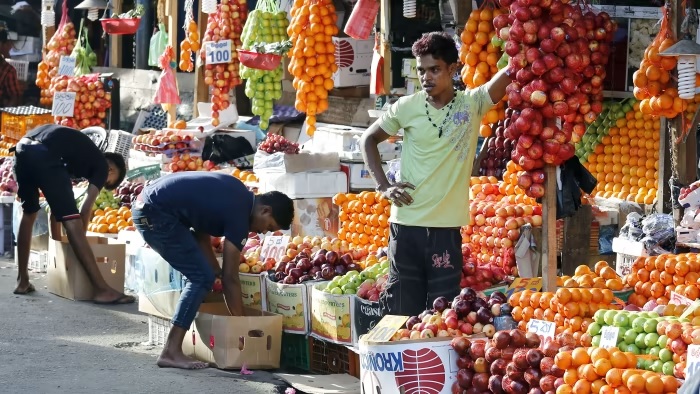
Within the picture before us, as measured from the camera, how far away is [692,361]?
4574 millimetres

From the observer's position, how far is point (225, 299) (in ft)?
24.3

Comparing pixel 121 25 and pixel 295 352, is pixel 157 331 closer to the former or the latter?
pixel 295 352

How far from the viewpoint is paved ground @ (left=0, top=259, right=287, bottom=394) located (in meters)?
7.01

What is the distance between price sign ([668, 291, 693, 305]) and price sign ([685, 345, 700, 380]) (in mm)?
1543

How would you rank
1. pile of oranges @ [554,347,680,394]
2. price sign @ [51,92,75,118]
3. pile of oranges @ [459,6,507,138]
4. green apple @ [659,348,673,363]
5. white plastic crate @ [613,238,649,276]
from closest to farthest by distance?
pile of oranges @ [554,347,680,394] → green apple @ [659,348,673,363] → pile of oranges @ [459,6,507,138] → white plastic crate @ [613,238,649,276] → price sign @ [51,92,75,118]

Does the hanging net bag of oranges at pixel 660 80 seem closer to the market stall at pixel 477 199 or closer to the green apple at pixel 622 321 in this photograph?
the market stall at pixel 477 199

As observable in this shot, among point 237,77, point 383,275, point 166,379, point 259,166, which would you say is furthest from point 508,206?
point 237,77

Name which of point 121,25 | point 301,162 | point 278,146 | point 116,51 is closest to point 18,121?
point 121,25

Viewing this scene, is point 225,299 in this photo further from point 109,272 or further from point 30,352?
point 109,272

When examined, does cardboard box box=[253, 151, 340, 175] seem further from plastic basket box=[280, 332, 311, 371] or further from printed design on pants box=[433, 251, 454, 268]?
printed design on pants box=[433, 251, 454, 268]

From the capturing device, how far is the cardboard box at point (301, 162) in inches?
395

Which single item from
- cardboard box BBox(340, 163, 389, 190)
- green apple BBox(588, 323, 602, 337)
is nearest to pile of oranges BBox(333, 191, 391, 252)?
cardboard box BBox(340, 163, 389, 190)

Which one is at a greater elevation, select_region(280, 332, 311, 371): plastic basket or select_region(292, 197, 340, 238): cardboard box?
select_region(292, 197, 340, 238): cardboard box

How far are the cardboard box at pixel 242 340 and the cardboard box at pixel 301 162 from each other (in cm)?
272
